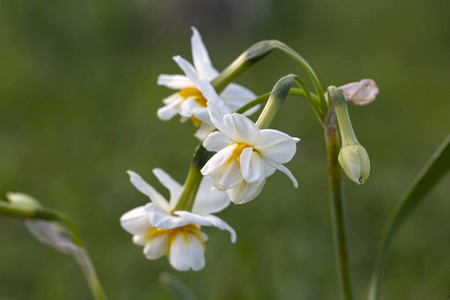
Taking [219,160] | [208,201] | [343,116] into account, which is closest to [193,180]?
[208,201]

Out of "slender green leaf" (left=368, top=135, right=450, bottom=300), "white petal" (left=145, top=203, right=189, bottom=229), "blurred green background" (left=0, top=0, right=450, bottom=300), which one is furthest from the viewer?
"blurred green background" (left=0, top=0, right=450, bottom=300)

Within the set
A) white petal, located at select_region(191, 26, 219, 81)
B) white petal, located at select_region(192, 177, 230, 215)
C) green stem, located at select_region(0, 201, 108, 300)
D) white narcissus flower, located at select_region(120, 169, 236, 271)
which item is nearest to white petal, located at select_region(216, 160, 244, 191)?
white narcissus flower, located at select_region(120, 169, 236, 271)

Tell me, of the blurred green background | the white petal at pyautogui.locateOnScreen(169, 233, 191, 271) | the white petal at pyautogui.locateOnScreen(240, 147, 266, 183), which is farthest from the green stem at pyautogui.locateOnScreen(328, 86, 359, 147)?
the blurred green background

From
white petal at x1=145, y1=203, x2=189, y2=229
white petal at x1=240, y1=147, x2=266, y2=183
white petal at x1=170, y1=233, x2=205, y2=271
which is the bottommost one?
white petal at x1=170, y1=233, x2=205, y2=271

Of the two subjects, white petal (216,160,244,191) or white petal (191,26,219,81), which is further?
white petal (191,26,219,81)

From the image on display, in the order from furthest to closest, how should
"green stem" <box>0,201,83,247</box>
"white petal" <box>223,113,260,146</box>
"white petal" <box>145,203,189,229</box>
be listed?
"green stem" <box>0,201,83,247</box>, "white petal" <box>145,203,189,229</box>, "white petal" <box>223,113,260,146</box>

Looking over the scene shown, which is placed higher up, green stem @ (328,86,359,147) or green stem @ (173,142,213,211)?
green stem @ (328,86,359,147)

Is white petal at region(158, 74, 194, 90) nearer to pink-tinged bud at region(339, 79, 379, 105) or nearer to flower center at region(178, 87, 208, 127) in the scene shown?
flower center at region(178, 87, 208, 127)
